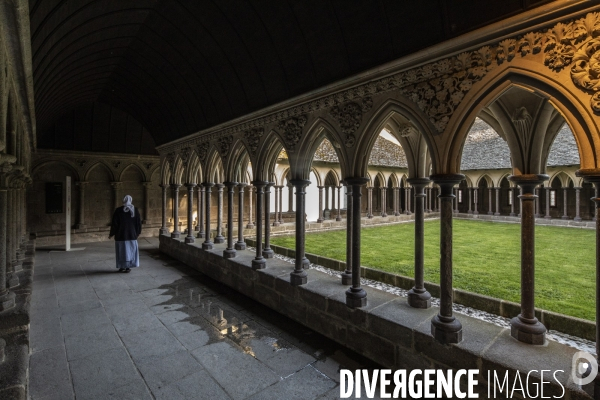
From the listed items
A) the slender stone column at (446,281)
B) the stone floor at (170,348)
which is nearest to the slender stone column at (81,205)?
the stone floor at (170,348)

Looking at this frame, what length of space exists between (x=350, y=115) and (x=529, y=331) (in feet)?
9.29

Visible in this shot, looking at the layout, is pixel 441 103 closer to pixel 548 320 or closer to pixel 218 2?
pixel 548 320

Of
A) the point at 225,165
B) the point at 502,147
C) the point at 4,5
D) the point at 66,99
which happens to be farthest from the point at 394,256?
the point at 502,147

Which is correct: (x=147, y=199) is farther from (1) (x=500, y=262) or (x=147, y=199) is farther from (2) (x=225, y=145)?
(1) (x=500, y=262)

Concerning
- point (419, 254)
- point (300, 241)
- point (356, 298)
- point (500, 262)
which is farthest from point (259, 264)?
point (500, 262)

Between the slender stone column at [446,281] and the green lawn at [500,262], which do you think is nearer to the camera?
the slender stone column at [446,281]

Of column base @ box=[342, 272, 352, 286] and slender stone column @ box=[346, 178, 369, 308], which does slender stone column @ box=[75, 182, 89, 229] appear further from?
slender stone column @ box=[346, 178, 369, 308]

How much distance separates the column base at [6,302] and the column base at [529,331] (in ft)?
16.3

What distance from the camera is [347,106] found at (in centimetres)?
386

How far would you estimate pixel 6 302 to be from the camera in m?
3.20

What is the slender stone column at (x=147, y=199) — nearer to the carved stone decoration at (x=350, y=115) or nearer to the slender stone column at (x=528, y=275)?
the carved stone decoration at (x=350, y=115)

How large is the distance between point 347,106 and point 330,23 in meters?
0.97

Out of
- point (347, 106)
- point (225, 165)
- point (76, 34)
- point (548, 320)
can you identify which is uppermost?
point (76, 34)

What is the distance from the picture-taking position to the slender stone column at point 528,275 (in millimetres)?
2693
